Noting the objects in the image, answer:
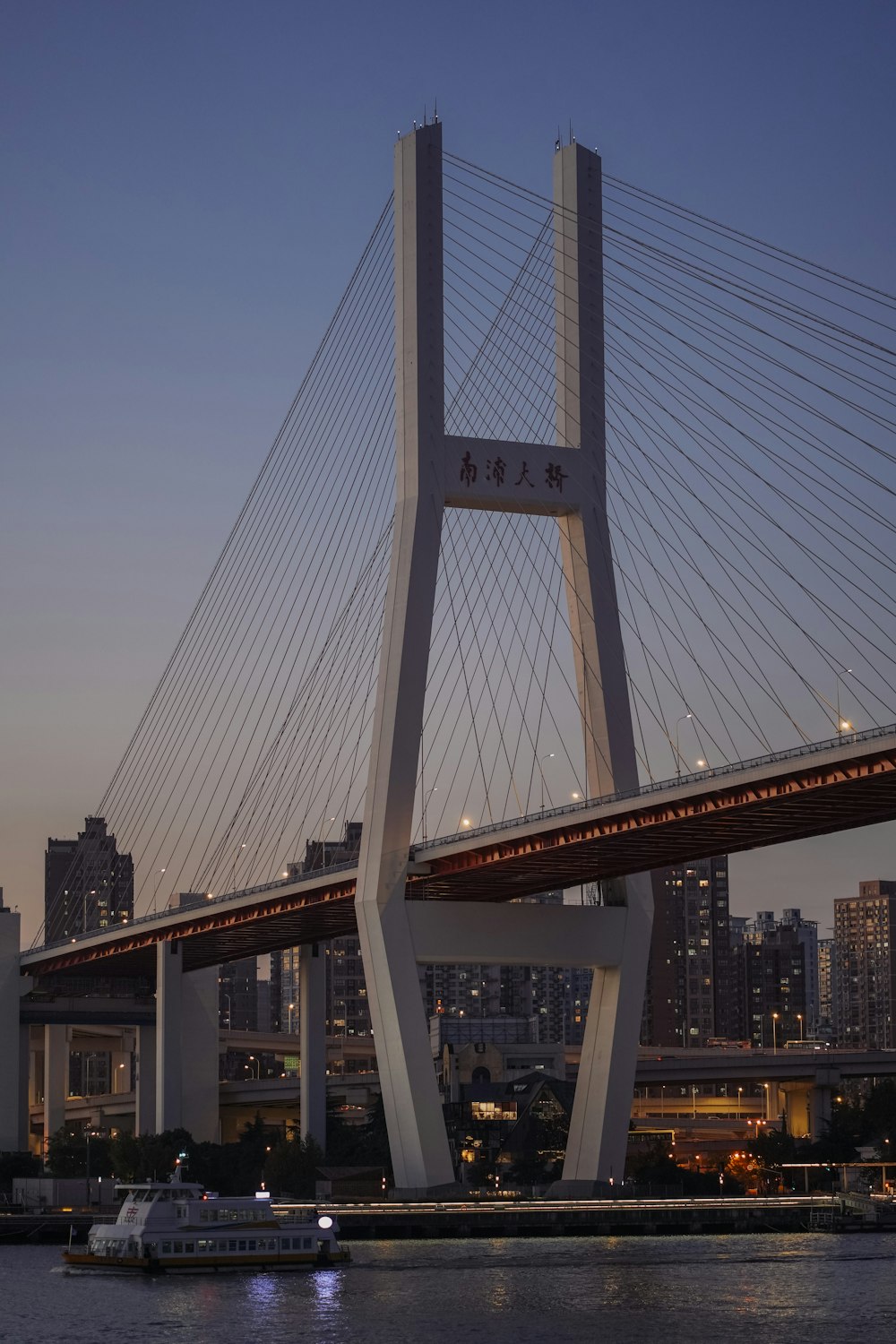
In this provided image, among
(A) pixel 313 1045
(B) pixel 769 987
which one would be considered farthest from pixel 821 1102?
(B) pixel 769 987

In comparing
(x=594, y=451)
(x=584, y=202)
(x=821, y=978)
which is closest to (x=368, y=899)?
(x=594, y=451)

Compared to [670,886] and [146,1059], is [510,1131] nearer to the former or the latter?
[146,1059]

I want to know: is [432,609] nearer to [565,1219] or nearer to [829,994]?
[565,1219]

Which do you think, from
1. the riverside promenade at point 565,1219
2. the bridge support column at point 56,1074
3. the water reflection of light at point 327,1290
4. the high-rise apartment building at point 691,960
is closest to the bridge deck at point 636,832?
the riverside promenade at point 565,1219

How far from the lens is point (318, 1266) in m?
40.7

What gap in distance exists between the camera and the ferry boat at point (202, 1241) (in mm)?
40844

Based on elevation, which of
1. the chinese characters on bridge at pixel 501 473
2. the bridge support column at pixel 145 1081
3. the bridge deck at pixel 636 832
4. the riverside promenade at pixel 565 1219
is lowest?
the riverside promenade at pixel 565 1219

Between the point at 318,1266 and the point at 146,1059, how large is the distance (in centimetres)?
4278

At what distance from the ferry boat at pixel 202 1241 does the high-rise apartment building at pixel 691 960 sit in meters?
108

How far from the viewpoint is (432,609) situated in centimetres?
4366

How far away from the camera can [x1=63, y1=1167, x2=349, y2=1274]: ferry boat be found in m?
40.8

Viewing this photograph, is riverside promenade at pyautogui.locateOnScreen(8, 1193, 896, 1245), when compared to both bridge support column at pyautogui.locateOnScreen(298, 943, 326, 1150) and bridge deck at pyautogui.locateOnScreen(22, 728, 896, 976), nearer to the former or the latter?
bridge deck at pyautogui.locateOnScreen(22, 728, 896, 976)

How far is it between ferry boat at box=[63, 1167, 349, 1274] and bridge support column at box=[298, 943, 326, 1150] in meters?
25.8

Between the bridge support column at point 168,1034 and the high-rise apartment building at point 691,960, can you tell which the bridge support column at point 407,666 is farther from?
the high-rise apartment building at point 691,960
